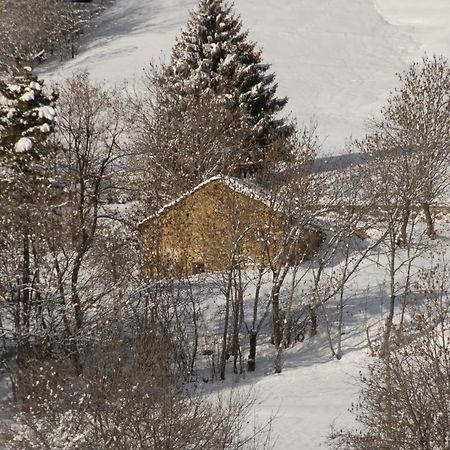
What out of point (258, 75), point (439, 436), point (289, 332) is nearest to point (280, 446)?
point (439, 436)

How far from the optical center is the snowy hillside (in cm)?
4509

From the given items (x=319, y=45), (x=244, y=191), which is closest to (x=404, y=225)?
(x=244, y=191)

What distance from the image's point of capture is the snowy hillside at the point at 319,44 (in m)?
45.1

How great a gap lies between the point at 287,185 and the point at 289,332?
4857mm

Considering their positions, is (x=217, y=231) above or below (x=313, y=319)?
above

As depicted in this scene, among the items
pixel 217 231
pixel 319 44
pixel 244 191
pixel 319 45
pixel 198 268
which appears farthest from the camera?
pixel 319 44

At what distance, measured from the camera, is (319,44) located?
53.6 meters

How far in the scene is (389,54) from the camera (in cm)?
5178

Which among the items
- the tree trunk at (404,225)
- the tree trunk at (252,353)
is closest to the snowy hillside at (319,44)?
the tree trunk at (404,225)

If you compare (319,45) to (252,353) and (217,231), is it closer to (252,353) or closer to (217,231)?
(217,231)

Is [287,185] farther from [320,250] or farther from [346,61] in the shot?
[346,61]

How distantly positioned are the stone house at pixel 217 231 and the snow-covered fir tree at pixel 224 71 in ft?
25.7

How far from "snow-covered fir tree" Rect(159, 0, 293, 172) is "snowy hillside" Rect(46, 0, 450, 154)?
8081 millimetres

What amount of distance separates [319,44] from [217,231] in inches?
1386
